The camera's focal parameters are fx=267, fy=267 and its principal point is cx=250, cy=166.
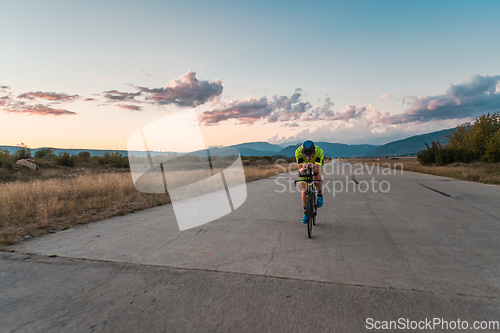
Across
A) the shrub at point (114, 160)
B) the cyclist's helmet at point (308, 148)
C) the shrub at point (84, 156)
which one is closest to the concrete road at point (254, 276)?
the cyclist's helmet at point (308, 148)

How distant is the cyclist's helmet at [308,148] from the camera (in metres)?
5.82

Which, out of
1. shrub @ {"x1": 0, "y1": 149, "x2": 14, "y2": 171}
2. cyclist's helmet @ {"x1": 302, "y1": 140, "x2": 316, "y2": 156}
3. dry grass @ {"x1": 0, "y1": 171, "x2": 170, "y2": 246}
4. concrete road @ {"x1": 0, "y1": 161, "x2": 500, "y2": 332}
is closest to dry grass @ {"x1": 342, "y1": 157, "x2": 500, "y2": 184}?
concrete road @ {"x1": 0, "y1": 161, "x2": 500, "y2": 332}

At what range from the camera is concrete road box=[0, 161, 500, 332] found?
8.66ft

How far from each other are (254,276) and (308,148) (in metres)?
3.19

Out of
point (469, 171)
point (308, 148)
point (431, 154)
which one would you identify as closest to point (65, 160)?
point (308, 148)

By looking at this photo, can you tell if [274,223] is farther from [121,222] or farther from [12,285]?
[12,285]

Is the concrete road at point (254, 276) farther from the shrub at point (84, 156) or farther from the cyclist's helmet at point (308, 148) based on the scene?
the shrub at point (84, 156)

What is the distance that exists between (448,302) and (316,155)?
4.02 meters

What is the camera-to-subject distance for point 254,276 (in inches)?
140

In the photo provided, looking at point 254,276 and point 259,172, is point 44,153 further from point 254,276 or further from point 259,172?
point 254,276

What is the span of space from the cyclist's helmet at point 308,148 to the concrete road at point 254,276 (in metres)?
1.71

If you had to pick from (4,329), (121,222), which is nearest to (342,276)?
(4,329)

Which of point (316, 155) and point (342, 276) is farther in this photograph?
point (316, 155)

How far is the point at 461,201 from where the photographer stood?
9547mm
